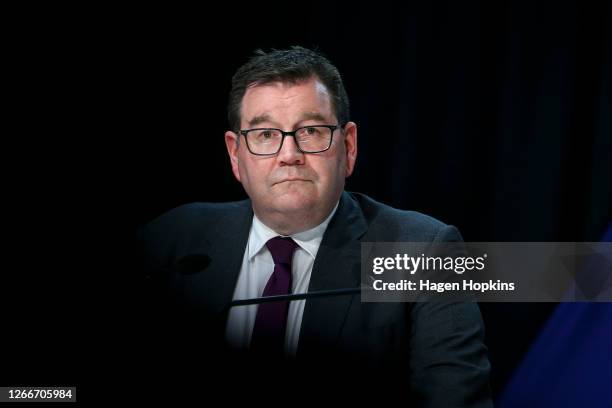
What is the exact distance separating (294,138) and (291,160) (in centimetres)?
6

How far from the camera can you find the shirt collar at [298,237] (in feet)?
4.84

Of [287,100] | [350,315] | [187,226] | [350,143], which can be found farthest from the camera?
[187,226]

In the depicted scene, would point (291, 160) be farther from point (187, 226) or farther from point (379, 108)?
point (379, 108)

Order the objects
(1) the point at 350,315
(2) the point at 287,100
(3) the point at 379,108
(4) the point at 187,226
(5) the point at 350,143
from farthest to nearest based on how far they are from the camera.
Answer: (3) the point at 379,108 < (4) the point at 187,226 < (5) the point at 350,143 < (2) the point at 287,100 < (1) the point at 350,315

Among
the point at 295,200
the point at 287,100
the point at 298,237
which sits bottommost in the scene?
the point at 298,237

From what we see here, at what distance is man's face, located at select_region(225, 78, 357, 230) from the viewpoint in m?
1.38

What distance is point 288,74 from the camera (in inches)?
56.7

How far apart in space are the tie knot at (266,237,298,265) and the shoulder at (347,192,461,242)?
20 centimetres

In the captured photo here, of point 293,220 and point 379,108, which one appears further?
point 379,108

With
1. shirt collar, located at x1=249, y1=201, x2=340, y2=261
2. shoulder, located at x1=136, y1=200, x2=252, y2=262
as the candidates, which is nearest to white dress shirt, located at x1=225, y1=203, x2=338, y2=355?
shirt collar, located at x1=249, y1=201, x2=340, y2=261

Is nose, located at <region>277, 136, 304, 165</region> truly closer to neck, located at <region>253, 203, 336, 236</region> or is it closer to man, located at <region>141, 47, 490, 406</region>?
man, located at <region>141, 47, 490, 406</region>

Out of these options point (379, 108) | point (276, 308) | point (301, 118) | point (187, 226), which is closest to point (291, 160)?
point (301, 118)

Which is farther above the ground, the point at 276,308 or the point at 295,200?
the point at 295,200

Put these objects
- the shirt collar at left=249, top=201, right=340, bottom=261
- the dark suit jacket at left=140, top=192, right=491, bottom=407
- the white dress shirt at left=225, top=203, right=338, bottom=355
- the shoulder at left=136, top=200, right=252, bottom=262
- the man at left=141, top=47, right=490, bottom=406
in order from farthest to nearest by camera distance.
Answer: the shoulder at left=136, top=200, right=252, bottom=262 < the shirt collar at left=249, top=201, right=340, bottom=261 < the white dress shirt at left=225, top=203, right=338, bottom=355 < the man at left=141, top=47, right=490, bottom=406 < the dark suit jacket at left=140, top=192, right=491, bottom=407
